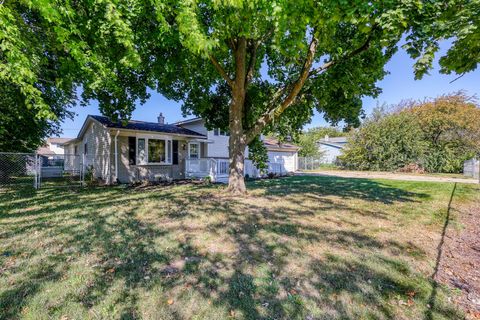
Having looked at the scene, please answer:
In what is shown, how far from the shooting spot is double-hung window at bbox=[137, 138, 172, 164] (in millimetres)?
14047

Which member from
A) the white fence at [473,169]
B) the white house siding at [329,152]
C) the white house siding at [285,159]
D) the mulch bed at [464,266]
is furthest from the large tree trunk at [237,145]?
the white house siding at [329,152]

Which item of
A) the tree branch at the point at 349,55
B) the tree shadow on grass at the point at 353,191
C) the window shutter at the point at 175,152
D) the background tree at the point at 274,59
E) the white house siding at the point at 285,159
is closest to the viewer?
the background tree at the point at 274,59

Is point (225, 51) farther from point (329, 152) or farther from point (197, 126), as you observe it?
point (329, 152)

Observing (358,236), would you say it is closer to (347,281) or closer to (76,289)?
(347,281)

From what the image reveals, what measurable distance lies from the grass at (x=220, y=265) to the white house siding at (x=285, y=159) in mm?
18153

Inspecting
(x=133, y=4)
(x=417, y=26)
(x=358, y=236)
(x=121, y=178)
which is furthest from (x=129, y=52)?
(x=121, y=178)

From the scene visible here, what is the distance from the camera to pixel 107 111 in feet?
34.7

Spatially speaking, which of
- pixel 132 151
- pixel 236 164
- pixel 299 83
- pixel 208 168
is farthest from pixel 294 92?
pixel 132 151

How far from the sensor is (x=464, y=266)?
144 inches

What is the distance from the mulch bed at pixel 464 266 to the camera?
2.78 meters

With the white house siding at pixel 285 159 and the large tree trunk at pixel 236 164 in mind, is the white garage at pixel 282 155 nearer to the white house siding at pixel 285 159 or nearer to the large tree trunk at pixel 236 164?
the white house siding at pixel 285 159

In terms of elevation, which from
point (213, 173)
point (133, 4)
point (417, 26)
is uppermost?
point (133, 4)

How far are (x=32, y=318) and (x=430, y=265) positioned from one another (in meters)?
4.84

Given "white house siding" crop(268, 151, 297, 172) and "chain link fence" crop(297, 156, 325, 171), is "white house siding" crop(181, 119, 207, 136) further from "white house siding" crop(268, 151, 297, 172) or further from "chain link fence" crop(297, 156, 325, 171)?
"chain link fence" crop(297, 156, 325, 171)
